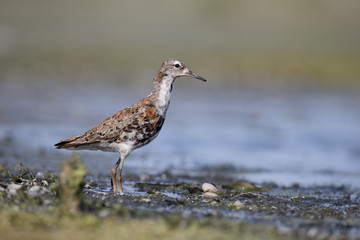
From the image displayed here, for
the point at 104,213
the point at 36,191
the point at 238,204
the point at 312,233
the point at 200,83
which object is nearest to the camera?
the point at 312,233

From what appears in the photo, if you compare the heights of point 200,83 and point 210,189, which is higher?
point 200,83

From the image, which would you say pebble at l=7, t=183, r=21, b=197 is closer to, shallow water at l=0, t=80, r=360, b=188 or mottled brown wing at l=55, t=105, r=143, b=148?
mottled brown wing at l=55, t=105, r=143, b=148

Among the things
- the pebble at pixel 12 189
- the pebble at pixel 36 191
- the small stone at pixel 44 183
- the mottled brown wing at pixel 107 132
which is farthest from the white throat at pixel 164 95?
the pebble at pixel 12 189

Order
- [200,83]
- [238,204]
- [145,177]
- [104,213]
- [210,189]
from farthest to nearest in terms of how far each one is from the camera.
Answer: [200,83]
[145,177]
[210,189]
[238,204]
[104,213]

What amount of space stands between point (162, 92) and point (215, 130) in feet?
22.0

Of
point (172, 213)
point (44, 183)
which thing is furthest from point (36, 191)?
point (172, 213)

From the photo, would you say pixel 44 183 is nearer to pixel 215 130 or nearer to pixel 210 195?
pixel 210 195

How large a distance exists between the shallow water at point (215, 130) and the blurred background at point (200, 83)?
39 mm

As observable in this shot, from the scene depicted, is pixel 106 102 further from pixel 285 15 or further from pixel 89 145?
pixel 285 15

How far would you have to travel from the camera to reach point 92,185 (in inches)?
351

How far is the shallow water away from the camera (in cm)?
1179

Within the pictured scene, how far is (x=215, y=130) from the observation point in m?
15.8

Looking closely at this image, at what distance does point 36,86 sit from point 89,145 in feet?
45.1

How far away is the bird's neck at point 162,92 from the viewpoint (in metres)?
9.05
